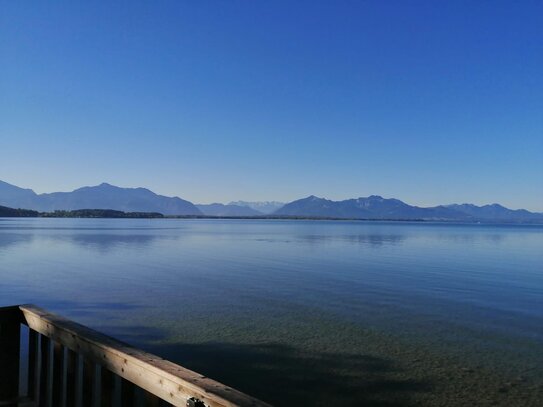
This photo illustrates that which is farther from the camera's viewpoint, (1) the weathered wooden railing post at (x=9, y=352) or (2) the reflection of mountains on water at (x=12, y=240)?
(2) the reflection of mountains on water at (x=12, y=240)

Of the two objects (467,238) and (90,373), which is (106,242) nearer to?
(90,373)

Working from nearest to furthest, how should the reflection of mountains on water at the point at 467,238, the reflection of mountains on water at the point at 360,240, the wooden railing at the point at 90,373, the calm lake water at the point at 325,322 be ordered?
the wooden railing at the point at 90,373 → the calm lake water at the point at 325,322 → the reflection of mountains on water at the point at 360,240 → the reflection of mountains on water at the point at 467,238

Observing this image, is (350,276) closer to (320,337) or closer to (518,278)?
(518,278)

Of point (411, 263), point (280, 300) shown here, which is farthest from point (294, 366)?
point (411, 263)

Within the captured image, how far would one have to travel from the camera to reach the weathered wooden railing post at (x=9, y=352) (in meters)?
5.29

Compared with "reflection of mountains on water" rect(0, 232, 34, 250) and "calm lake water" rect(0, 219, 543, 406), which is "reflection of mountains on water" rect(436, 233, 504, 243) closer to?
"calm lake water" rect(0, 219, 543, 406)

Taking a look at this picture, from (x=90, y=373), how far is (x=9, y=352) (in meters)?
1.58

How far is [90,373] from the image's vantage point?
441 cm

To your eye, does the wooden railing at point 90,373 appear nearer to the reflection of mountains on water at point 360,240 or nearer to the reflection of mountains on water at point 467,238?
the reflection of mountains on water at point 360,240

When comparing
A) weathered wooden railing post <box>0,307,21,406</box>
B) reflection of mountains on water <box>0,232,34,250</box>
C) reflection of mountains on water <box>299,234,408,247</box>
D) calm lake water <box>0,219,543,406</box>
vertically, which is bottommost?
calm lake water <box>0,219,543,406</box>

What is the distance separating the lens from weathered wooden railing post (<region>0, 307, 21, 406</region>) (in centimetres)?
Result: 529

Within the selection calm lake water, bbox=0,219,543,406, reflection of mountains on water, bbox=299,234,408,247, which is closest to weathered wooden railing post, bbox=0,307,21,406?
calm lake water, bbox=0,219,543,406

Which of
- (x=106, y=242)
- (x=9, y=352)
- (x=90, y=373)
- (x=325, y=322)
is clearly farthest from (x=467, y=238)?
(x=90, y=373)

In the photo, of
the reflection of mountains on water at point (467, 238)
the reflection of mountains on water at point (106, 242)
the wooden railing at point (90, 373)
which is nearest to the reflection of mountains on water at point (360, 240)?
the reflection of mountains on water at point (467, 238)
